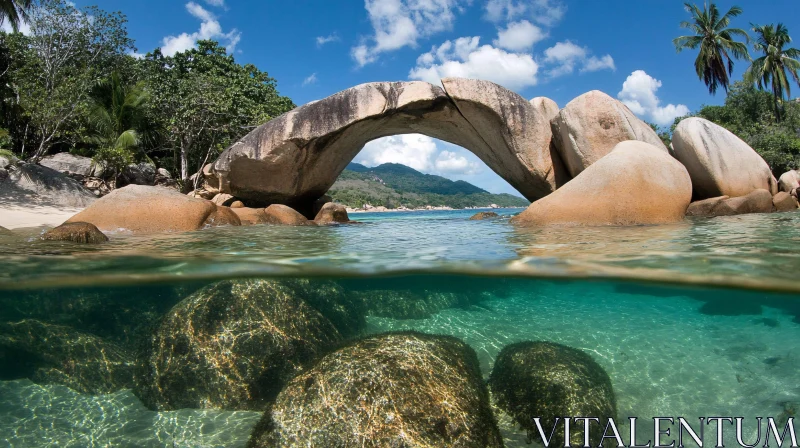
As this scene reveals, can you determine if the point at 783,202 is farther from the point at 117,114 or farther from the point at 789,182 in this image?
the point at 117,114

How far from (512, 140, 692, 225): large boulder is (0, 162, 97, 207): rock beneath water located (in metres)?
13.9

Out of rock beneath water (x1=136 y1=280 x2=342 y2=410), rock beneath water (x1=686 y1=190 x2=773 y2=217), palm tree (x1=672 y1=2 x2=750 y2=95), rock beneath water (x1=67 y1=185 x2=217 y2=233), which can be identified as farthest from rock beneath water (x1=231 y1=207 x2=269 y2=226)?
palm tree (x1=672 y1=2 x2=750 y2=95)

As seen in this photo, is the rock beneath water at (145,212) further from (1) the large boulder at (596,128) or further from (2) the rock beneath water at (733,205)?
(2) the rock beneath water at (733,205)

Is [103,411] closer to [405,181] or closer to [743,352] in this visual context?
[743,352]

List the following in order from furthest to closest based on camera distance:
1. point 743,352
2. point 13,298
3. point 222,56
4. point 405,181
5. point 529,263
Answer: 1. point 405,181
2. point 222,56
3. point 13,298
4. point 529,263
5. point 743,352

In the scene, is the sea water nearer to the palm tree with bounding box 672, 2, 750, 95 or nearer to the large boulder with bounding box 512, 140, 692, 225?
the large boulder with bounding box 512, 140, 692, 225

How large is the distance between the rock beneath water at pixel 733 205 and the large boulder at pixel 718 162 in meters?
0.51

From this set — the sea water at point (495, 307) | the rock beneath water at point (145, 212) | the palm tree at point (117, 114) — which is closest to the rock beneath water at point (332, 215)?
the rock beneath water at point (145, 212)

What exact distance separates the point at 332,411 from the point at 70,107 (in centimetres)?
1923

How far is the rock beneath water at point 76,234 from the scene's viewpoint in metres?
5.74

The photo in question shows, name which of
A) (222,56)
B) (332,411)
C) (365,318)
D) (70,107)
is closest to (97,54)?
(222,56)

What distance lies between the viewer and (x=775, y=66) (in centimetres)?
2766

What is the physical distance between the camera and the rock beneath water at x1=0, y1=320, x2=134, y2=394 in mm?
3930

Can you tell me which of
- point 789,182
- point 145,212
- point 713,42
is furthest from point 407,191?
point 145,212
